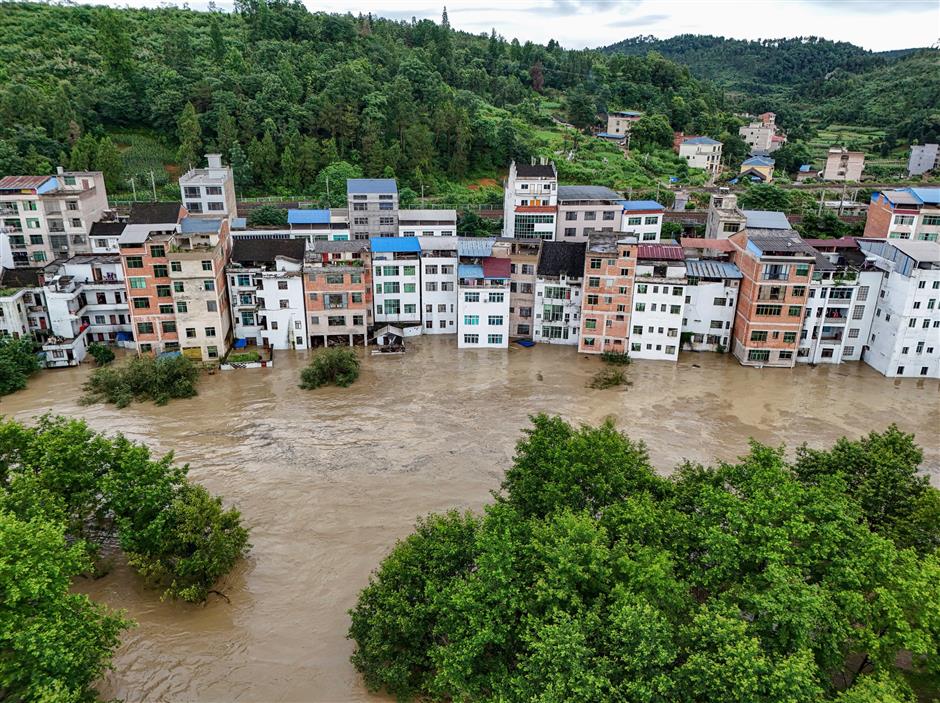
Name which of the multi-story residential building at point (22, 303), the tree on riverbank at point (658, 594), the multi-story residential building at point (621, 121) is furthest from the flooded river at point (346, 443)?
the multi-story residential building at point (621, 121)

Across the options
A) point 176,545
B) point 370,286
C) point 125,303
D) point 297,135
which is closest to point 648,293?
point 370,286

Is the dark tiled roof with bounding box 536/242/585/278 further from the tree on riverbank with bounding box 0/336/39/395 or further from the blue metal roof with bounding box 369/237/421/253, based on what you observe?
the tree on riverbank with bounding box 0/336/39/395

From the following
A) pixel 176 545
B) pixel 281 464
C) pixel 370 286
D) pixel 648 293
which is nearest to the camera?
pixel 176 545

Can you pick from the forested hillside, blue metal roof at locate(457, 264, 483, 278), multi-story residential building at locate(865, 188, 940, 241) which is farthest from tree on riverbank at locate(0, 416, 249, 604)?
multi-story residential building at locate(865, 188, 940, 241)

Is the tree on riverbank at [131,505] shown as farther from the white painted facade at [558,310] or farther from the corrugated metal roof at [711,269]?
the corrugated metal roof at [711,269]

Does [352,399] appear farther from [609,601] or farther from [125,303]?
[609,601]

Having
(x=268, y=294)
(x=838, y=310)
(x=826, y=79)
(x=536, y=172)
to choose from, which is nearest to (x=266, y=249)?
(x=268, y=294)
